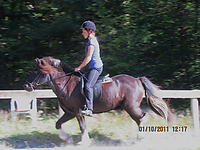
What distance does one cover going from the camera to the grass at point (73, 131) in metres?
5.27

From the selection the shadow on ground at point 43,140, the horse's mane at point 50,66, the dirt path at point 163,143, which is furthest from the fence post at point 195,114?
the horse's mane at point 50,66

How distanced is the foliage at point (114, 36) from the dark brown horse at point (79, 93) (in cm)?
278

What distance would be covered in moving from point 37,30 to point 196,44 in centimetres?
578

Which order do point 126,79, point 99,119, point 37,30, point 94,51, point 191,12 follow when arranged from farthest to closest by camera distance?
point 37,30 → point 191,12 → point 99,119 → point 126,79 → point 94,51

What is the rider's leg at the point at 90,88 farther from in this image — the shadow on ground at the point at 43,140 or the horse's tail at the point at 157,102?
the horse's tail at the point at 157,102

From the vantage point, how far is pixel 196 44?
7.92 m

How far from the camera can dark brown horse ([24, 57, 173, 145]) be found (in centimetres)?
482

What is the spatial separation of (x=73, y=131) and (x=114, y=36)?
359 centimetres

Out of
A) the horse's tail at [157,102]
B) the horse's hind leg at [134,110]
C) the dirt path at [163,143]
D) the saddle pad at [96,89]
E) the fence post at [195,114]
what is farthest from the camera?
the fence post at [195,114]

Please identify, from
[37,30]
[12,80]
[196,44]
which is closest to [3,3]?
[37,30]

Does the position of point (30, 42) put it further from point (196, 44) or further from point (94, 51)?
point (196, 44)

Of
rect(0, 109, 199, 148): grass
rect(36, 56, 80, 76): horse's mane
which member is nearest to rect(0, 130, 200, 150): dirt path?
rect(0, 109, 199, 148): grass

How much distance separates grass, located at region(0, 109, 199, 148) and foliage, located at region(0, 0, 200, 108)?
1.84 meters

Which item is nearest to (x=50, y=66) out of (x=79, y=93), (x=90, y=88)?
(x=79, y=93)
